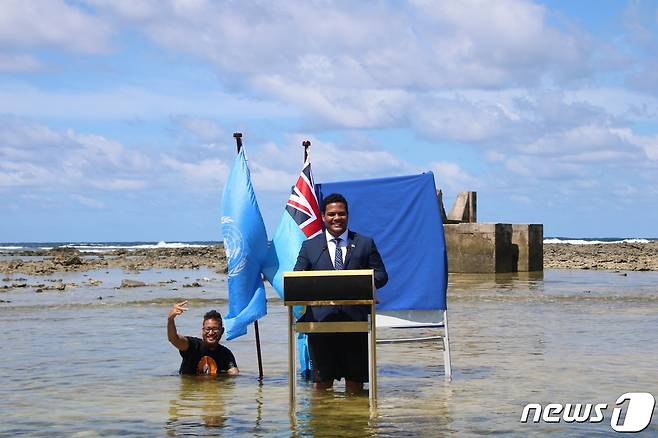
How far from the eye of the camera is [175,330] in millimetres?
10219

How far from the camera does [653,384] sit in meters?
10.2

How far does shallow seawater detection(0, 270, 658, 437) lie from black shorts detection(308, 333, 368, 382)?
0.22m

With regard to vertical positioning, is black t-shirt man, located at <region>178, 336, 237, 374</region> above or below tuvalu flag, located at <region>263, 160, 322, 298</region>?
below

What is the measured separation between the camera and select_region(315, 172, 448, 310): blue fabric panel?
10.2m

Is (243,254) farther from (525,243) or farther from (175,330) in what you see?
(525,243)

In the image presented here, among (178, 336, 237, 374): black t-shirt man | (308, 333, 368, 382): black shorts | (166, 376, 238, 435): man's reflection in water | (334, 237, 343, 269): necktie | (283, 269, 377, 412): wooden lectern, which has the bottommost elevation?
(166, 376, 238, 435): man's reflection in water

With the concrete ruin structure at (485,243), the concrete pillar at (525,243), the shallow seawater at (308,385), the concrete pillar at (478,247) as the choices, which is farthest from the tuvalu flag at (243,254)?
the concrete pillar at (525,243)

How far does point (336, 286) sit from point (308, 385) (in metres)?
2.25

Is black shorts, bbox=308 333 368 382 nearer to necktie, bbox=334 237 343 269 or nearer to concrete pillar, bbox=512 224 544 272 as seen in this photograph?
necktie, bbox=334 237 343 269

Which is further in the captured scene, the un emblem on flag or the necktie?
the un emblem on flag

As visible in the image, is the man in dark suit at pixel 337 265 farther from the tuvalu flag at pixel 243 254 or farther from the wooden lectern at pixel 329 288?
the tuvalu flag at pixel 243 254

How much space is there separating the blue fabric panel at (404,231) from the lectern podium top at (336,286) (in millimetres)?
1931

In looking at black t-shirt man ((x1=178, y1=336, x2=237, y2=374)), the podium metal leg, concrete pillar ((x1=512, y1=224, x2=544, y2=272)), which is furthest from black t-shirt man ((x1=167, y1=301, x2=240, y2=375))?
concrete pillar ((x1=512, y1=224, x2=544, y2=272))

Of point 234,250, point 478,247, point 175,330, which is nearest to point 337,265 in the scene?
point 234,250
